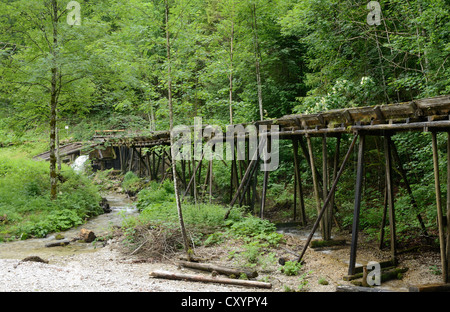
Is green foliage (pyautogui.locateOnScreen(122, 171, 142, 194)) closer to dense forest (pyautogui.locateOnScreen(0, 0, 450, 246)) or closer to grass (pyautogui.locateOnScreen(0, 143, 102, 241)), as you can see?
grass (pyautogui.locateOnScreen(0, 143, 102, 241))

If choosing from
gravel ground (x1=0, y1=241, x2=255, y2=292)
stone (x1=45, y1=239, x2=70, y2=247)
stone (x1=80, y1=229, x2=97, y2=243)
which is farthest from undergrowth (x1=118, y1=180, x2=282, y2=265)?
stone (x1=45, y1=239, x2=70, y2=247)

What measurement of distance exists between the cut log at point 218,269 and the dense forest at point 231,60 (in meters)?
4.08

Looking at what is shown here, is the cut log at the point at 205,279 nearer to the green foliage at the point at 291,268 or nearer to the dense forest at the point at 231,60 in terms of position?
the green foliage at the point at 291,268

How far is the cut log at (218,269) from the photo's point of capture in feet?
21.8

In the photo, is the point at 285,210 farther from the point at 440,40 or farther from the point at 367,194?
the point at 440,40

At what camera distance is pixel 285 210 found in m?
14.1

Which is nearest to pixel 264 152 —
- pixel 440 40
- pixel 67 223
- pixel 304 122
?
pixel 304 122

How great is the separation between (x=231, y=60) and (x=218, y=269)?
958 centimetres

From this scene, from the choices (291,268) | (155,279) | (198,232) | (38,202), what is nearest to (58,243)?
(38,202)

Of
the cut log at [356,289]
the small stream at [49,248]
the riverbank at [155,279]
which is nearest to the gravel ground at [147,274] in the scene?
the riverbank at [155,279]

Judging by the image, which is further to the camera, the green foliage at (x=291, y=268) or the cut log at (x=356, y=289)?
Answer: the green foliage at (x=291, y=268)

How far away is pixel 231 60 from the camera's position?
1416 centimetres

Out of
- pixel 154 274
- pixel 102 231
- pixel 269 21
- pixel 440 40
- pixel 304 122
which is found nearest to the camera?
pixel 154 274

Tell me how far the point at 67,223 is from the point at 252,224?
7432 millimetres
